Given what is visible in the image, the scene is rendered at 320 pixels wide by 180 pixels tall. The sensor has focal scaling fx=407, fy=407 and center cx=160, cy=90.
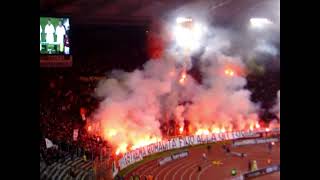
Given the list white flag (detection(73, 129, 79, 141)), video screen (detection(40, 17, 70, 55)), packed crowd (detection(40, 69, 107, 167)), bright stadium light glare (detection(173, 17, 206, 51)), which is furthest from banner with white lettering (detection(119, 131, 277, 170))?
video screen (detection(40, 17, 70, 55))

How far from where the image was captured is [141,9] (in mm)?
10000

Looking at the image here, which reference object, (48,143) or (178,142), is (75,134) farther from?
(178,142)

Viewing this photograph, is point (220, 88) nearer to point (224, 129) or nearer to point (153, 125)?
point (224, 129)

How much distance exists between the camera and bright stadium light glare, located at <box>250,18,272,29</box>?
41.8 ft

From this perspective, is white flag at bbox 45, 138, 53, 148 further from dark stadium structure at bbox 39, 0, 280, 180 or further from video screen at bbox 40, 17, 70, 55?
video screen at bbox 40, 17, 70, 55

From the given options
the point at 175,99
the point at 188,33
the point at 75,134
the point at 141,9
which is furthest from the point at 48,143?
the point at 188,33

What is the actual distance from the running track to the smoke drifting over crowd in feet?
4.02

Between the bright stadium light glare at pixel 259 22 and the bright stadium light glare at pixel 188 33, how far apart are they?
158cm

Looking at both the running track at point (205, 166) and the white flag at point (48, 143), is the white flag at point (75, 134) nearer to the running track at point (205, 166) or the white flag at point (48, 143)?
→ the white flag at point (48, 143)

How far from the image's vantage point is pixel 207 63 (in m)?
14.4

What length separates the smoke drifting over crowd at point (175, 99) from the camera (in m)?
11.9

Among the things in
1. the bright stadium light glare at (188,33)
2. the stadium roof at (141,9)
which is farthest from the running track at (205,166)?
the stadium roof at (141,9)
